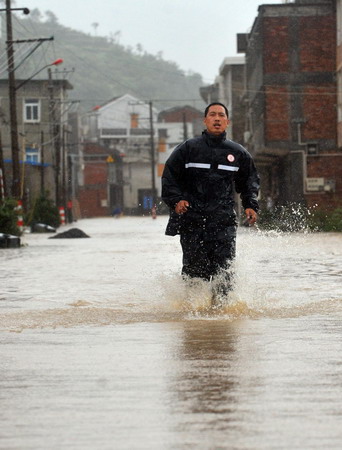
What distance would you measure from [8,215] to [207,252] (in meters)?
23.7

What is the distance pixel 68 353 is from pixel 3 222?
2692 centimetres

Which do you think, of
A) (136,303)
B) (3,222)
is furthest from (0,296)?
(3,222)

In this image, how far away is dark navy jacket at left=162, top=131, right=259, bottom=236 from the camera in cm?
1057

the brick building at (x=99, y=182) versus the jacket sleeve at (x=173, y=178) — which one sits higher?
the jacket sleeve at (x=173, y=178)

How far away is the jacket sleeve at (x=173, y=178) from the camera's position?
34.6 feet

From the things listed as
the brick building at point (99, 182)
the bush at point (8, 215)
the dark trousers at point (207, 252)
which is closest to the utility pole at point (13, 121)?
the bush at point (8, 215)

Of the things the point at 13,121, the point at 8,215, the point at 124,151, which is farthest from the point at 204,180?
the point at 124,151

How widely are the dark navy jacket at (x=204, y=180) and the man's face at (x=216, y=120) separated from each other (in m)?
0.06

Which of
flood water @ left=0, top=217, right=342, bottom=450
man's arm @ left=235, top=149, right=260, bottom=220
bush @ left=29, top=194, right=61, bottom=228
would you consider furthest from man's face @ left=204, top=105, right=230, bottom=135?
bush @ left=29, top=194, right=61, bottom=228

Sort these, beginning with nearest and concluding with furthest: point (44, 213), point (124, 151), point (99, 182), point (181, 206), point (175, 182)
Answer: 1. point (181, 206)
2. point (175, 182)
3. point (44, 213)
4. point (99, 182)
5. point (124, 151)

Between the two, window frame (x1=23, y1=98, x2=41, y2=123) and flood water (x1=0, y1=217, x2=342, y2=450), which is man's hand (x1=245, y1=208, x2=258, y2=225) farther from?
window frame (x1=23, y1=98, x2=41, y2=123)

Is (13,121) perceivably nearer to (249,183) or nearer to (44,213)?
(44,213)

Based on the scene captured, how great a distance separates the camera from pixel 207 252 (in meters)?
10.7

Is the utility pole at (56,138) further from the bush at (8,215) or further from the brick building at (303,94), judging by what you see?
the bush at (8,215)
